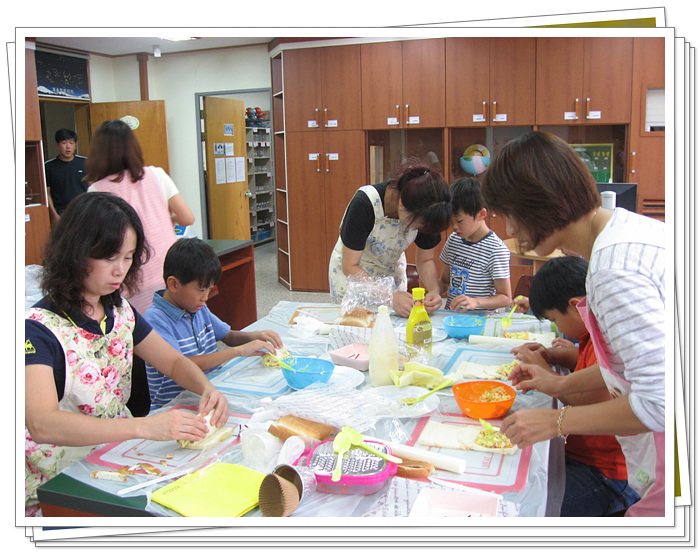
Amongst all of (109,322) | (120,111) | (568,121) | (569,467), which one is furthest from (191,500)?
(120,111)

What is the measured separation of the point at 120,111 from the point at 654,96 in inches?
217

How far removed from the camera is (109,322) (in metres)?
1.42

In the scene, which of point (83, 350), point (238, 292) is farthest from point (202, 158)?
point (83, 350)

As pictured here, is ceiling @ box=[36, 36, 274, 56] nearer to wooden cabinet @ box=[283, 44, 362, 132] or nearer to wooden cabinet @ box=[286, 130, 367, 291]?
wooden cabinet @ box=[283, 44, 362, 132]

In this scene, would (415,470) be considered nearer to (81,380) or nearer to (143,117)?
(81,380)

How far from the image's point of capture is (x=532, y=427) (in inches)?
43.5

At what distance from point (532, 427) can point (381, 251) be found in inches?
57.7

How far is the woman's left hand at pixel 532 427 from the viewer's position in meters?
1.10

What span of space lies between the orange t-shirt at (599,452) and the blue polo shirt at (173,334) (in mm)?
1056

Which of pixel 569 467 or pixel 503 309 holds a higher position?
pixel 503 309

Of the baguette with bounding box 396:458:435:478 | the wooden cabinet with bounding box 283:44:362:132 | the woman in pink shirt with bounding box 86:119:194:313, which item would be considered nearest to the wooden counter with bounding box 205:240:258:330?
the woman in pink shirt with bounding box 86:119:194:313

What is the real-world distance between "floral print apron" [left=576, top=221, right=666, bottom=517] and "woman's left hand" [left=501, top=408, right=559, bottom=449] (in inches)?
6.0

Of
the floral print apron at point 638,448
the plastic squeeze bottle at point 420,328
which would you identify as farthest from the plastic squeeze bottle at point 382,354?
the floral print apron at point 638,448

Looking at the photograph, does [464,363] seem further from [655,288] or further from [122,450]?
[122,450]
